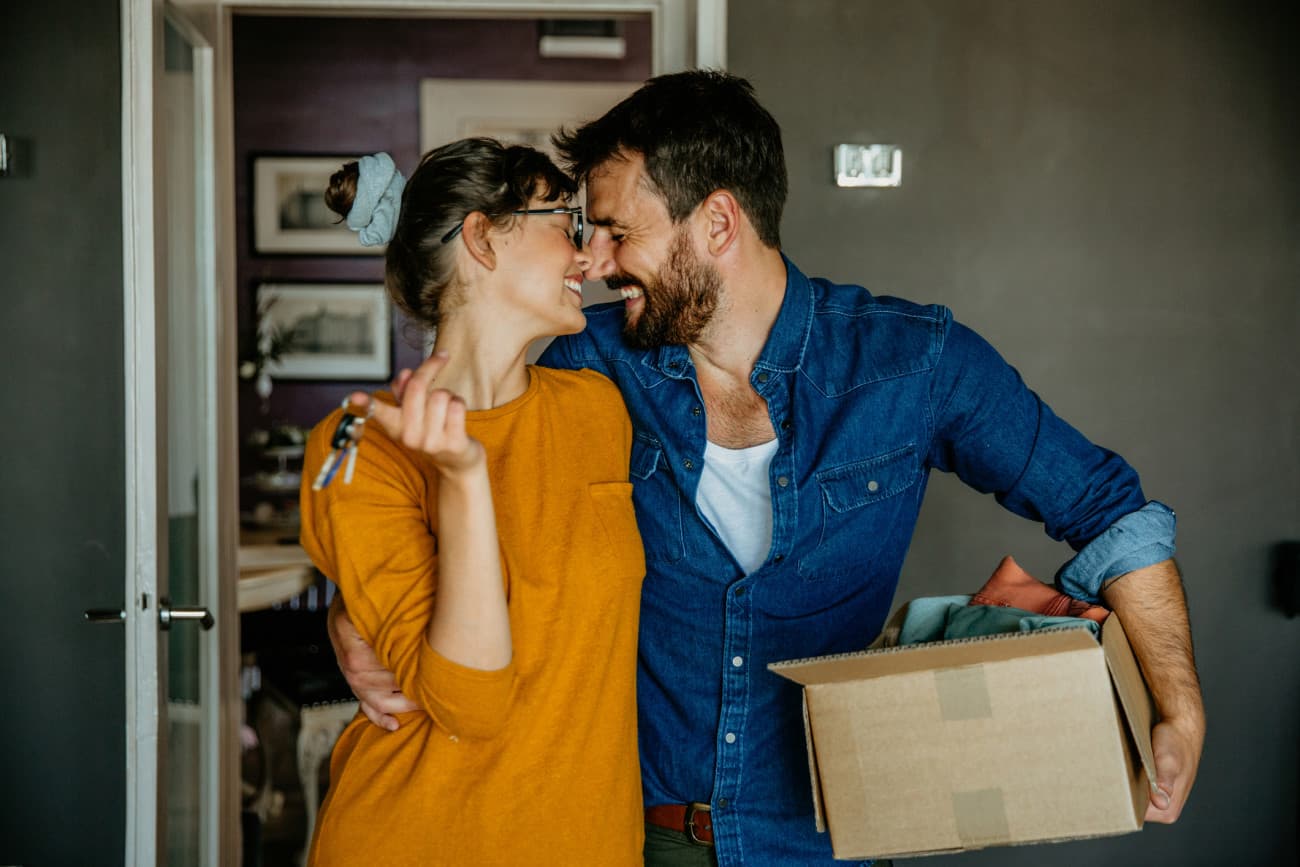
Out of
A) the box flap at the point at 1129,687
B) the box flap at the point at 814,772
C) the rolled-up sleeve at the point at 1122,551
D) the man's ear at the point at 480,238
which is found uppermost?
the man's ear at the point at 480,238

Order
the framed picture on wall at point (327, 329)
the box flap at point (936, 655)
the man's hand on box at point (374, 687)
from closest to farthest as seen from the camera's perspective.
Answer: the box flap at point (936, 655) → the man's hand on box at point (374, 687) → the framed picture on wall at point (327, 329)

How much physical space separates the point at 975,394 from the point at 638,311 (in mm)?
490

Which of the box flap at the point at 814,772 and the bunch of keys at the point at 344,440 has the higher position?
the bunch of keys at the point at 344,440

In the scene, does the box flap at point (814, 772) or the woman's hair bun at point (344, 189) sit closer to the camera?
the box flap at point (814, 772)

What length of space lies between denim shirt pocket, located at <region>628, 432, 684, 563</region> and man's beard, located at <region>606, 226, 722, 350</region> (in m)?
0.15

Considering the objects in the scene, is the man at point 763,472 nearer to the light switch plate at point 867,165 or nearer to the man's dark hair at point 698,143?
the man's dark hair at point 698,143

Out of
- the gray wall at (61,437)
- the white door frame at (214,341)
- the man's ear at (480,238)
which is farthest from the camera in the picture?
the gray wall at (61,437)

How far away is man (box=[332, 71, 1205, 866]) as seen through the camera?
155 centimetres

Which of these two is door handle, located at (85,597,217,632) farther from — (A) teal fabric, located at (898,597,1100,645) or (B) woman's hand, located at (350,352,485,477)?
(A) teal fabric, located at (898,597,1100,645)

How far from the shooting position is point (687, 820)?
1.56 m

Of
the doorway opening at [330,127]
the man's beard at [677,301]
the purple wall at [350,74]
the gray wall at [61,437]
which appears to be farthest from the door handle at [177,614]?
the purple wall at [350,74]

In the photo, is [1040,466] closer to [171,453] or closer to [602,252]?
[602,252]

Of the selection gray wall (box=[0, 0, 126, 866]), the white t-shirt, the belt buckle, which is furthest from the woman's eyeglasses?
gray wall (box=[0, 0, 126, 866])

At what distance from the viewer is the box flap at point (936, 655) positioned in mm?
1127
